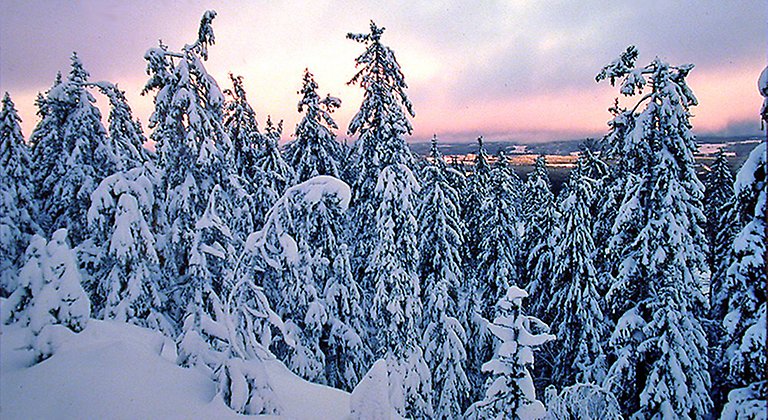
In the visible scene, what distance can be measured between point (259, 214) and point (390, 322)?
6.85 metres

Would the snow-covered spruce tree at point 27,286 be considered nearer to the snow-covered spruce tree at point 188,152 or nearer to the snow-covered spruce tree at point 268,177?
the snow-covered spruce tree at point 188,152

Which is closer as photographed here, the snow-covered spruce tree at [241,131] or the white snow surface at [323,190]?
the white snow surface at [323,190]

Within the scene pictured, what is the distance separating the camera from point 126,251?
36.0 feet

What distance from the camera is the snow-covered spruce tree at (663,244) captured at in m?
11.7

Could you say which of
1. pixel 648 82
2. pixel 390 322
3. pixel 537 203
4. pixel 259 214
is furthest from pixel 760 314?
pixel 537 203

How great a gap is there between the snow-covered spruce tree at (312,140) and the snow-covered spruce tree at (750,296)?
1271 centimetres

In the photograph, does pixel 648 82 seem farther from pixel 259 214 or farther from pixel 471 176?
pixel 471 176

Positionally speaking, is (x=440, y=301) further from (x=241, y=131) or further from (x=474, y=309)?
(x=241, y=131)

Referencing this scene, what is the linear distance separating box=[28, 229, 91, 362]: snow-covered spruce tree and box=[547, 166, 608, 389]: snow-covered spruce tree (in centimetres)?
1828

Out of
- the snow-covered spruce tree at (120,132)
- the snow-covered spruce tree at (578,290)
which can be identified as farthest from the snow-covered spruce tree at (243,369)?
the snow-covered spruce tree at (578,290)

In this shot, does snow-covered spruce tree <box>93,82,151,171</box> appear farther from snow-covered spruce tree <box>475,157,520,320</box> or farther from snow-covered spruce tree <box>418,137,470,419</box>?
snow-covered spruce tree <box>475,157,520,320</box>

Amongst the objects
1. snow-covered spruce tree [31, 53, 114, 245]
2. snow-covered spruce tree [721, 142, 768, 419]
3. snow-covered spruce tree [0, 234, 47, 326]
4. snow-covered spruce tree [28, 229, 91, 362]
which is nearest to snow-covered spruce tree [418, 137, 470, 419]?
snow-covered spruce tree [721, 142, 768, 419]

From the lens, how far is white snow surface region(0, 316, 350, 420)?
5.07 metres

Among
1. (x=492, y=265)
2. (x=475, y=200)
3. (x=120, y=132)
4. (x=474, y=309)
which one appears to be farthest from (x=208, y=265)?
(x=475, y=200)
